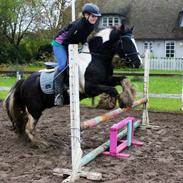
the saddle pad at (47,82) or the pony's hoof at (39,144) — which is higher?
the saddle pad at (47,82)

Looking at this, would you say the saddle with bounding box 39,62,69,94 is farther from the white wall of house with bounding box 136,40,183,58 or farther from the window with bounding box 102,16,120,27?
the window with bounding box 102,16,120,27

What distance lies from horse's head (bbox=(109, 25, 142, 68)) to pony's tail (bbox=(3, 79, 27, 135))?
175cm

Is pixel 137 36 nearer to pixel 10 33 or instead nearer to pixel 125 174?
pixel 10 33

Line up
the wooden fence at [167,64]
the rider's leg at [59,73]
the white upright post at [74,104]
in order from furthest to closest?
the wooden fence at [167,64], the rider's leg at [59,73], the white upright post at [74,104]

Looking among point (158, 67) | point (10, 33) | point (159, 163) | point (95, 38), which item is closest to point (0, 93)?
point (95, 38)

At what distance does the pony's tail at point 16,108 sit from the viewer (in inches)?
241

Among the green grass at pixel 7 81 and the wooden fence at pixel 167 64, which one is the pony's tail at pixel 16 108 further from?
the wooden fence at pixel 167 64

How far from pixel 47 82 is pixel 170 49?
27.8 meters

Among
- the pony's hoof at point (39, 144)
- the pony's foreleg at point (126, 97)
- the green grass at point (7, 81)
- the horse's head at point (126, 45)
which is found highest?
the horse's head at point (126, 45)

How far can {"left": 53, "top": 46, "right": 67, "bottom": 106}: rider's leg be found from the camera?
5539 mm

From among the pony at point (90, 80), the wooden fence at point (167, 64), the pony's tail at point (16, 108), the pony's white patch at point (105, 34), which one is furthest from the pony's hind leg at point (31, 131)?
the wooden fence at point (167, 64)

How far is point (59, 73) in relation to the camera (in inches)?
219

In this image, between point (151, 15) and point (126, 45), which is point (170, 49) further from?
point (126, 45)

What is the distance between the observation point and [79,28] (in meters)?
5.17
